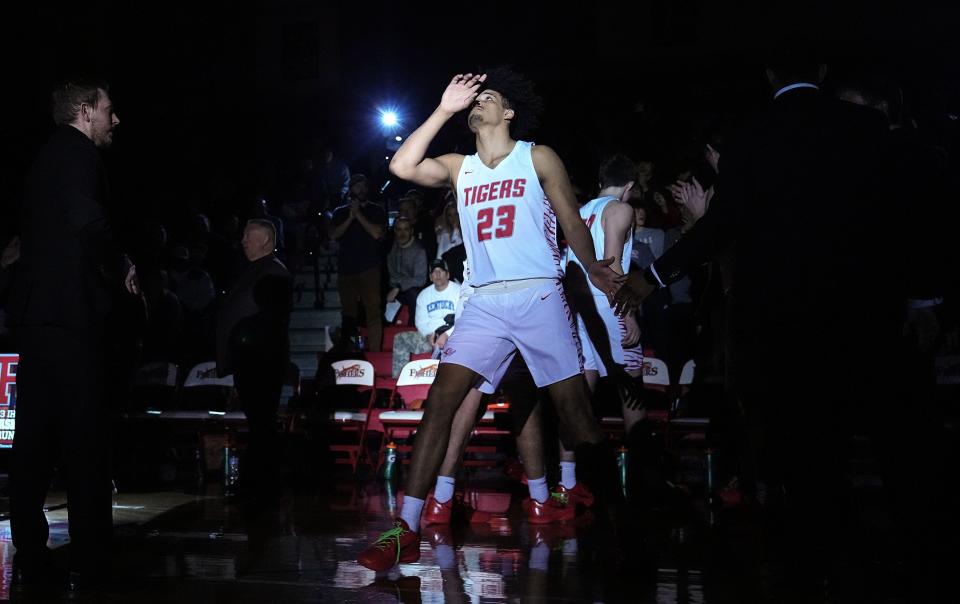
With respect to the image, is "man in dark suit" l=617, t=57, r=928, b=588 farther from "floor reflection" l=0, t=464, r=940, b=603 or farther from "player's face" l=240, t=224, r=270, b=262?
"player's face" l=240, t=224, r=270, b=262

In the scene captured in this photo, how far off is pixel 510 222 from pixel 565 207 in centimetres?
29

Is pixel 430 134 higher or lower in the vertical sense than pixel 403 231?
lower

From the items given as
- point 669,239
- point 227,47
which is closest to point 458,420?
point 669,239

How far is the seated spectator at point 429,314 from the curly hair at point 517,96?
192 inches

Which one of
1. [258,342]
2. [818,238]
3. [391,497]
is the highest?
[818,238]

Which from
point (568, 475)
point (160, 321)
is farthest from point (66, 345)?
point (160, 321)

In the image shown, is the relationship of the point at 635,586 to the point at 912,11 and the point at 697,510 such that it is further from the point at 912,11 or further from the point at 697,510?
the point at 912,11

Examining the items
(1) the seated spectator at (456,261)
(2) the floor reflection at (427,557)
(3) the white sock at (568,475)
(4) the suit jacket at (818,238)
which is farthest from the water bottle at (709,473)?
(1) the seated spectator at (456,261)

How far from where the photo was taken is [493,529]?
570 cm

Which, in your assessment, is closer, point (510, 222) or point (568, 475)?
point (510, 222)

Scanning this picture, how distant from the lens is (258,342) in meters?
7.29

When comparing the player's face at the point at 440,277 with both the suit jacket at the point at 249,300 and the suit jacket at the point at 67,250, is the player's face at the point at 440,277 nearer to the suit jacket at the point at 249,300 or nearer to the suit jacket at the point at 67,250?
the suit jacket at the point at 249,300

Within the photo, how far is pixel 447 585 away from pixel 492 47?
55.7ft

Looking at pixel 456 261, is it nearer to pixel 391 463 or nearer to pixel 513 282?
pixel 391 463
